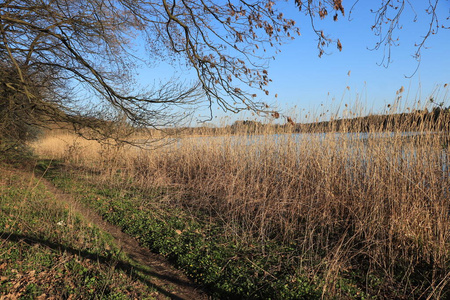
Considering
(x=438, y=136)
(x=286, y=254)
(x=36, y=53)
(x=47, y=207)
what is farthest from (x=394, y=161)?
(x=36, y=53)

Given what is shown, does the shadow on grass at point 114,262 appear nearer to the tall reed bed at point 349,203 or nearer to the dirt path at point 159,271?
the dirt path at point 159,271

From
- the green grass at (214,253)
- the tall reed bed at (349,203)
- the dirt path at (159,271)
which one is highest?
the tall reed bed at (349,203)

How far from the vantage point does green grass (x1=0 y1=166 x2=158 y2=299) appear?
310cm

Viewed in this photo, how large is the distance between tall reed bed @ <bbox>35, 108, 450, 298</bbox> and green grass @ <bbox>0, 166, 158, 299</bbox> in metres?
1.49

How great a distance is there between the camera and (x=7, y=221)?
459 centimetres

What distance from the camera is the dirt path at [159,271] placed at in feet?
10.6

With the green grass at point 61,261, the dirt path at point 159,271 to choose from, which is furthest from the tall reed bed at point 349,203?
the green grass at point 61,261

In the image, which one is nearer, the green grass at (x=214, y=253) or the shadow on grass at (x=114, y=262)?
the green grass at (x=214, y=253)

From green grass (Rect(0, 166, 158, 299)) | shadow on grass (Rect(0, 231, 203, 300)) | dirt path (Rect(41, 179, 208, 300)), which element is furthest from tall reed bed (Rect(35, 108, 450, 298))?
green grass (Rect(0, 166, 158, 299))

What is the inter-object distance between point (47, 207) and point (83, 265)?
2.23 meters

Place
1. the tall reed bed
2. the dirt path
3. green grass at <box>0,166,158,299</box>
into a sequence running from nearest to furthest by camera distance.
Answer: green grass at <box>0,166,158,299</box> → the dirt path → the tall reed bed

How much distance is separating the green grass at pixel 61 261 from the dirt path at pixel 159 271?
13 cm

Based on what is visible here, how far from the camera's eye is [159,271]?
368cm

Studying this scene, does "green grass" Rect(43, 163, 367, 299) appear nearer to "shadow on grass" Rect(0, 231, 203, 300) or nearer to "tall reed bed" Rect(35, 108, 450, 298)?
"tall reed bed" Rect(35, 108, 450, 298)
